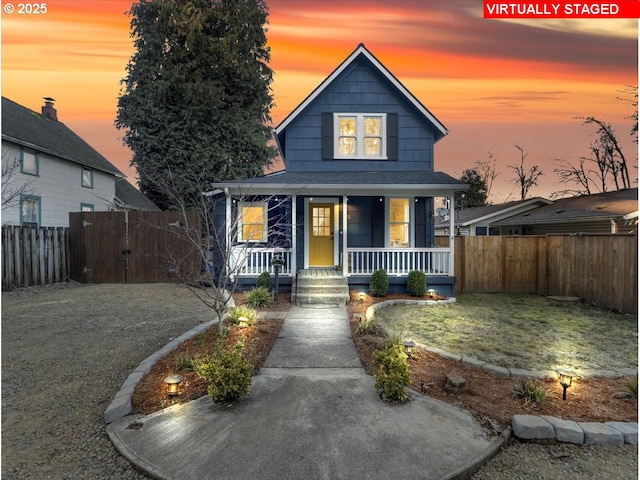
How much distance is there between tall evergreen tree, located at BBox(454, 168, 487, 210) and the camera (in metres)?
35.5

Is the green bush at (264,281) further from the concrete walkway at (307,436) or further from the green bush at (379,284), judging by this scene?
the concrete walkway at (307,436)


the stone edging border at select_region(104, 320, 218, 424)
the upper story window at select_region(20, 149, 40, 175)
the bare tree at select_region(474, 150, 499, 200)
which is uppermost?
the bare tree at select_region(474, 150, 499, 200)

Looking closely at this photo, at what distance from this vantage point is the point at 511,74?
10.9m

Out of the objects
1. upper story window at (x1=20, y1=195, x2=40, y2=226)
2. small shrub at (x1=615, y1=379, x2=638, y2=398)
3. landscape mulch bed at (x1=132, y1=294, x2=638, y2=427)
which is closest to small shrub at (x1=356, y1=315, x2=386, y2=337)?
landscape mulch bed at (x1=132, y1=294, x2=638, y2=427)

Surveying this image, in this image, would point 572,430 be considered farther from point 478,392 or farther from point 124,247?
point 124,247

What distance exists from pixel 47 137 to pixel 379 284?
686 inches

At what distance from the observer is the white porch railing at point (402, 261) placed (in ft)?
32.2

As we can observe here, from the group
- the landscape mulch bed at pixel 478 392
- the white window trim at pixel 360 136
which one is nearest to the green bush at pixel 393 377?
the landscape mulch bed at pixel 478 392

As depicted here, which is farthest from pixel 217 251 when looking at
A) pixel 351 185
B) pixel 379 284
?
pixel 379 284

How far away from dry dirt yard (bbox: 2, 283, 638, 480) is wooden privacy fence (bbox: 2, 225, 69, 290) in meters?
1.79

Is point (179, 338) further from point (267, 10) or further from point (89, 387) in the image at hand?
point (267, 10)

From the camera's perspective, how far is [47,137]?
16.0m

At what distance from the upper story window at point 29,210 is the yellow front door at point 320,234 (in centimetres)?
1221

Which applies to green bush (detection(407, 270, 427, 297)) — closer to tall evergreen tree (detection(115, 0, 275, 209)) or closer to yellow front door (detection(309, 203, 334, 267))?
yellow front door (detection(309, 203, 334, 267))
